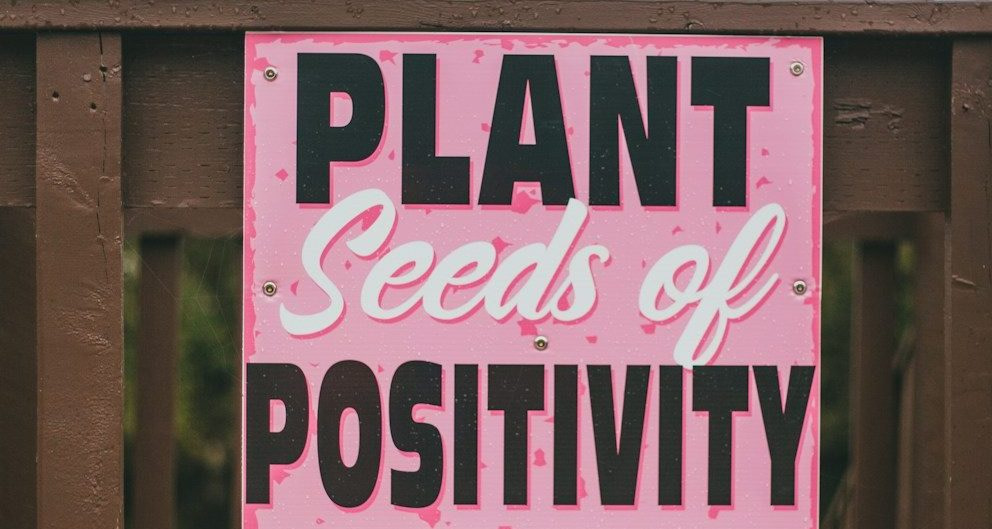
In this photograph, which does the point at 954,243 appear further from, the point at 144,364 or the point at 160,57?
the point at 144,364

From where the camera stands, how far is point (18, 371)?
255cm

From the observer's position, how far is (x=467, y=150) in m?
2.12

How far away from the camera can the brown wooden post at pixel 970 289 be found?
6.93 feet

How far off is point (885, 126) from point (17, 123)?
1762mm

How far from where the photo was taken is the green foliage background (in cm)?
542

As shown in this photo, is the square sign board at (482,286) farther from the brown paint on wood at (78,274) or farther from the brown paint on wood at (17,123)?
the brown paint on wood at (17,123)

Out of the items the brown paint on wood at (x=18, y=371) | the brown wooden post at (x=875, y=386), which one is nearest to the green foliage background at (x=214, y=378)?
the brown wooden post at (x=875, y=386)

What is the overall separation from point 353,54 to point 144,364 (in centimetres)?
145

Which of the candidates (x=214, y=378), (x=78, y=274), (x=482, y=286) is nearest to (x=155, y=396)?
(x=78, y=274)

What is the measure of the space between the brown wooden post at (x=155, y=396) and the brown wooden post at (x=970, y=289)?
2.11 meters

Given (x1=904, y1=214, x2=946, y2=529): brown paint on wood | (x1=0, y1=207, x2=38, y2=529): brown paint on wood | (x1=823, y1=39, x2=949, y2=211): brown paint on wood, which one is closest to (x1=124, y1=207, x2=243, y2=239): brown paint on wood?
(x1=0, y1=207, x2=38, y2=529): brown paint on wood

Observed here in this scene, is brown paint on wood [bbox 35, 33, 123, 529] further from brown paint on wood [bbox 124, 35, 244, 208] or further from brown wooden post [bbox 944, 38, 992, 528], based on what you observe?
brown wooden post [bbox 944, 38, 992, 528]

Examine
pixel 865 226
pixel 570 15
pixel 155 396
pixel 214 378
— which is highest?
pixel 570 15

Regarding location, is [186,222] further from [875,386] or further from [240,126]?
[875,386]
